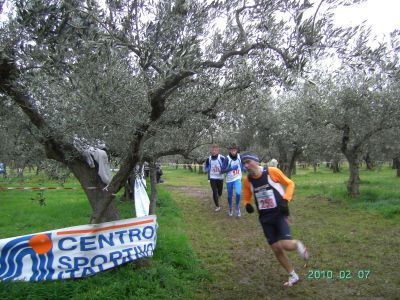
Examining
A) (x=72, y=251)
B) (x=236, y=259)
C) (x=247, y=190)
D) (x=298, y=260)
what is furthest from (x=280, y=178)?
(x=72, y=251)

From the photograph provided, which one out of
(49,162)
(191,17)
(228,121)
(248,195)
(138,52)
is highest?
(191,17)

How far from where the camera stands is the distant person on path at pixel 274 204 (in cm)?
617

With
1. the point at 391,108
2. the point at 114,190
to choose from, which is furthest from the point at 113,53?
the point at 391,108

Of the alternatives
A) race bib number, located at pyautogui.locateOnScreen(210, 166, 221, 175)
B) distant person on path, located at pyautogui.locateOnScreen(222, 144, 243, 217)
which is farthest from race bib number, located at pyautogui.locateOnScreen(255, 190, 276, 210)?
race bib number, located at pyautogui.locateOnScreen(210, 166, 221, 175)

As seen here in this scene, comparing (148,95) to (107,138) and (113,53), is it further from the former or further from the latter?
(113,53)

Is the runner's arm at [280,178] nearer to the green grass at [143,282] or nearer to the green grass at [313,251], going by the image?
the green grass at [313,251]

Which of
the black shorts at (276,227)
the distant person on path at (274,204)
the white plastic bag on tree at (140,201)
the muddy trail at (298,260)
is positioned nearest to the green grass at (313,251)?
the muddy trail at (298,260)

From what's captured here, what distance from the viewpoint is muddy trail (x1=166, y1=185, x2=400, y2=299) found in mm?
6016

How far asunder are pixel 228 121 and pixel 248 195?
5.22 feet

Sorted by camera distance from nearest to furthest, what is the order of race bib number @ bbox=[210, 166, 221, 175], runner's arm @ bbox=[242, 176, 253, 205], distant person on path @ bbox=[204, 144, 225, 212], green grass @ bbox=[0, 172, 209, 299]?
green grass @ bbox=[0, 172, 209, 299], runner's arm @ bbox=[242, 176, 253, 205], distant person on path @ bbox=[204, 144, 225, 212], race bib number @ bbox=[210, 166, 221, 175]

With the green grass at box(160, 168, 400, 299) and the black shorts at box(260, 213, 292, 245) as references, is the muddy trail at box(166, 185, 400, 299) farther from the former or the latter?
the black shorts at box(260, 213, 292, 245)

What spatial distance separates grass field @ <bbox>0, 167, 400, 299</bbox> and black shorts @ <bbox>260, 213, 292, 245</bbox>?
750 mm

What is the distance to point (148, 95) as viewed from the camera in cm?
543

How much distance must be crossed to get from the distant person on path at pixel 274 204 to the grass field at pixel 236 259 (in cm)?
54
